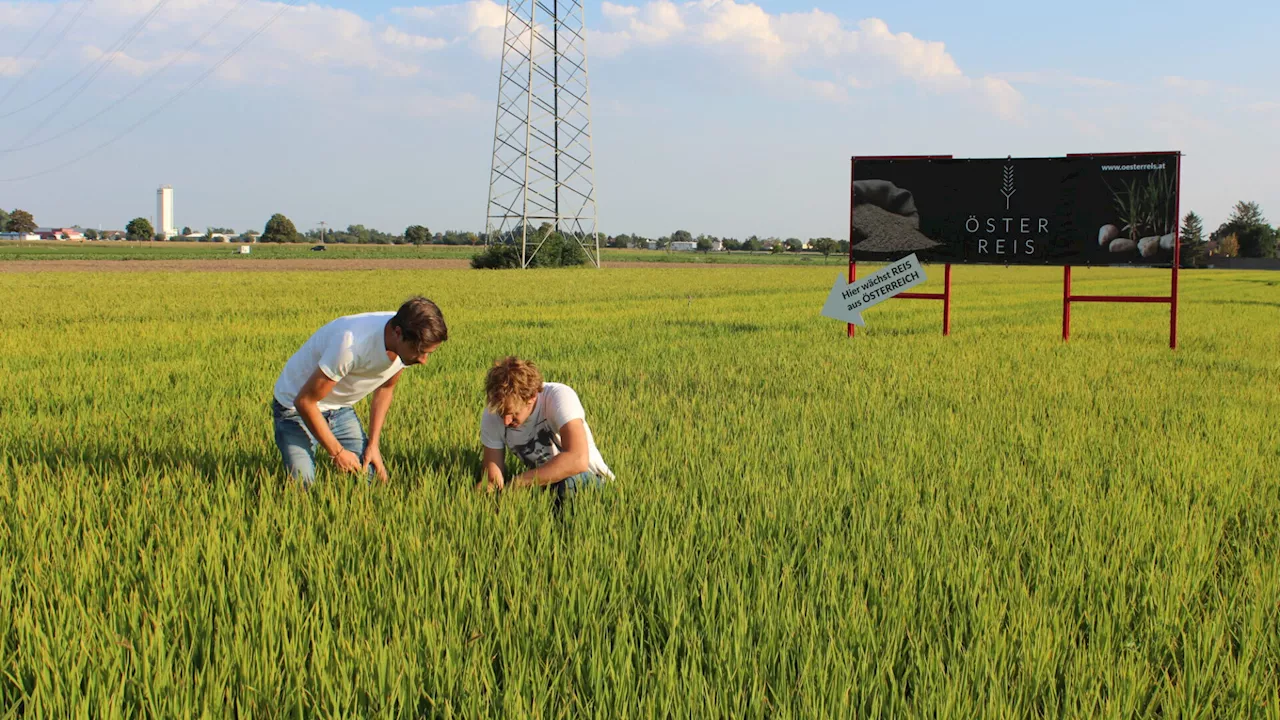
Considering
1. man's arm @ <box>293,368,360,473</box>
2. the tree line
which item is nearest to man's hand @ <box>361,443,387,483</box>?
man's arm @ <box>293,368,360,473</box>

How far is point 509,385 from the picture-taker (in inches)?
149

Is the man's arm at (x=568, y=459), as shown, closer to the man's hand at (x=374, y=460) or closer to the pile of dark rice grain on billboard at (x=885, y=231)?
the man's hand at (x=374, y=460)

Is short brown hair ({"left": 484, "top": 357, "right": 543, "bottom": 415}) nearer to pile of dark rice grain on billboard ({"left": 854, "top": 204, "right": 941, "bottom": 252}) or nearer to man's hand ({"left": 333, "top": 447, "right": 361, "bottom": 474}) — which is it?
man's hand ({"left": 333, "top": 447, "right": 361, "bottom": 474})

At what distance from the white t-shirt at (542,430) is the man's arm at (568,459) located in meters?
0.04

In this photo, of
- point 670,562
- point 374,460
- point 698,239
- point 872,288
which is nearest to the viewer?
point 670,562

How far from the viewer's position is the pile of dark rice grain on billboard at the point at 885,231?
41.8ft

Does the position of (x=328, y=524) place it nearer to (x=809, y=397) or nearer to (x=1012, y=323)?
(x=809, y=397)

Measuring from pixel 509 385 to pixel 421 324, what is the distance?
46 centimetres

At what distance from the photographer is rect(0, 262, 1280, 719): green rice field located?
2.50 m

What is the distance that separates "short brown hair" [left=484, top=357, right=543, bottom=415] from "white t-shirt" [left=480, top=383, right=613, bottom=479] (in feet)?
0.66

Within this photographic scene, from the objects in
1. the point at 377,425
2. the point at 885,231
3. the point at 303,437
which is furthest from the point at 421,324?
the point at 885,231

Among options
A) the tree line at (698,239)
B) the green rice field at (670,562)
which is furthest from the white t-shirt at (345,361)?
the tree line at (698,239)

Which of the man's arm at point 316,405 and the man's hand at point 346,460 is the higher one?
the man's arm at point 316,405

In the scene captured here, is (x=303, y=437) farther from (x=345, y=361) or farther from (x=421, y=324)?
(x=421, y=324)
